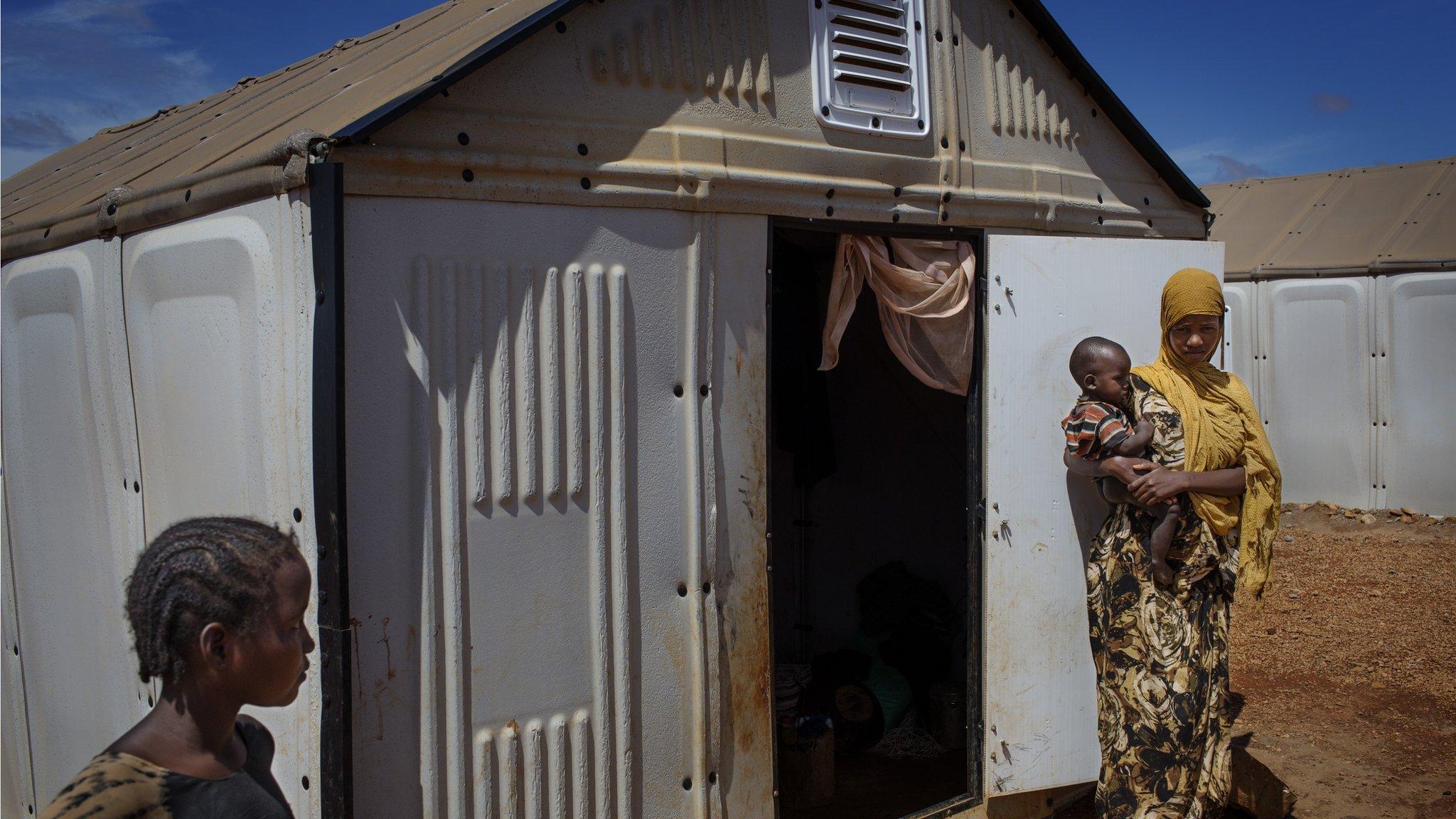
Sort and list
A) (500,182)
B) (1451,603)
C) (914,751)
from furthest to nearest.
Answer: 1. (1451,603)
2. (914,751)
3. (500,182)

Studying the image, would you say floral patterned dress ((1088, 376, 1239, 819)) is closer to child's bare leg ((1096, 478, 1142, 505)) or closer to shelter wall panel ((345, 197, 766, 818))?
child's bare leg ((1096, 478, 1142, 505))

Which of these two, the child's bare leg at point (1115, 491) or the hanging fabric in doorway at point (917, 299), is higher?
the hanging fabric in doorway at point (917, 299)

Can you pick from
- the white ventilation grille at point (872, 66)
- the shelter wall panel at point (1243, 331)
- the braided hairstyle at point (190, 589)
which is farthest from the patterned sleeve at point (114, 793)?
the shelter wall panel at point (1243, 331)

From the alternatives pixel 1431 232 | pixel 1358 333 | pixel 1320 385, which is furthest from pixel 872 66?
pixel 1431 232

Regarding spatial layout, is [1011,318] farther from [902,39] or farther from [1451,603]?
[1451,603]

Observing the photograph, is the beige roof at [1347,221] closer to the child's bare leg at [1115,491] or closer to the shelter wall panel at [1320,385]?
the shelter wall panel at [1320,385]

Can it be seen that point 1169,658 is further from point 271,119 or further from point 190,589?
point 271,119

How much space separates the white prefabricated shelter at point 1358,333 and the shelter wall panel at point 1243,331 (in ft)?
0.05

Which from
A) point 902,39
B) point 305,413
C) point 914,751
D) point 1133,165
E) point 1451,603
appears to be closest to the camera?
point 305,413

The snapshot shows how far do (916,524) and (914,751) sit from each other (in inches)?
49.5

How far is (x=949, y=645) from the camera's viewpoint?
18.7 feet

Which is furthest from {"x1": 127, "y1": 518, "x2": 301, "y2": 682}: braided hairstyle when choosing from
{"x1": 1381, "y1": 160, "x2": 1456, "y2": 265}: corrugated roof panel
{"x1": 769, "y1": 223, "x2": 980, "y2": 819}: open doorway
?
{"x1": 1381, "y1": 160, "x2": 1456, "y2": 265}: corrugated roof panel

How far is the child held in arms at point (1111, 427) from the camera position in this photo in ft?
11.5

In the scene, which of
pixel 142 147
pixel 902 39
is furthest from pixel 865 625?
pixel 142 147
